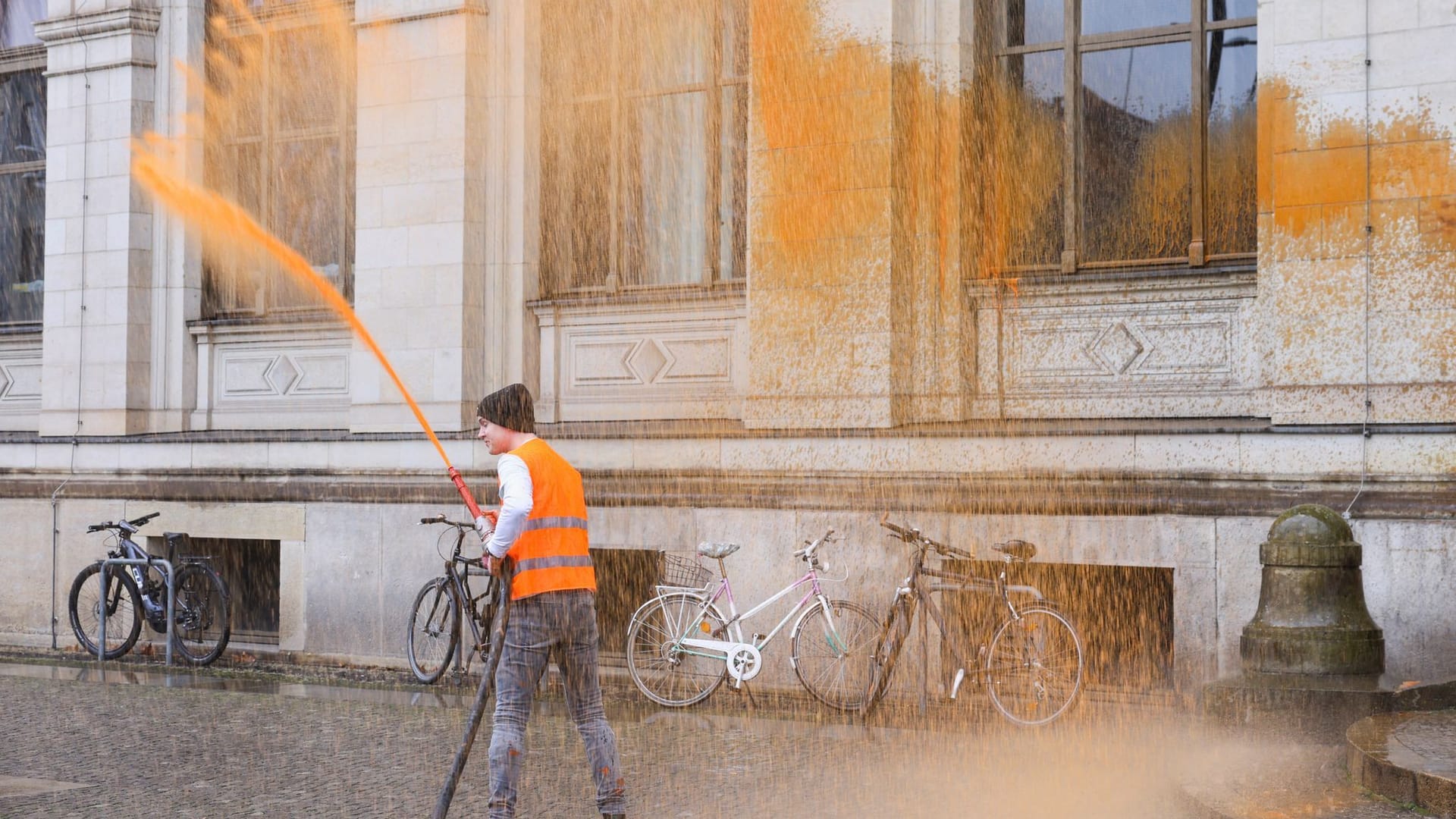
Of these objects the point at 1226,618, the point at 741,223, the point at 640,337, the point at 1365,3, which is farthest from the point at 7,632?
the point at 1365,3

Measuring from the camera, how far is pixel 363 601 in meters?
13.3

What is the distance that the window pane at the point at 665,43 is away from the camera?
1327 centimetres

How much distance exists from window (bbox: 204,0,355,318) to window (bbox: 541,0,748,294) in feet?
7.69

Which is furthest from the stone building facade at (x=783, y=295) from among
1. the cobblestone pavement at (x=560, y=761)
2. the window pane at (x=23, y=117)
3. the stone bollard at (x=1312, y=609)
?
the cobblestone pavement at (x=560, y=761)

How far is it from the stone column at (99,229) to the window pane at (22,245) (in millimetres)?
1551

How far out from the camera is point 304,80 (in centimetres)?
1515

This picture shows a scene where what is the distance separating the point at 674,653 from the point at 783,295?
291cm

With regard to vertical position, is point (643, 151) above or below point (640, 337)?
above

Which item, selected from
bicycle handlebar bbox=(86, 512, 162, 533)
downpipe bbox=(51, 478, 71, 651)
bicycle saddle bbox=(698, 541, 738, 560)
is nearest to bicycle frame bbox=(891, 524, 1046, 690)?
bicycle saddle bbox=(698, 541, 738, 560)

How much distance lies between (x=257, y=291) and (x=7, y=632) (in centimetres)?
413

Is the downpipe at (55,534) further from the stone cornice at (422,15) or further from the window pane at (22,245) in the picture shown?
the stone cornice at (422,15)

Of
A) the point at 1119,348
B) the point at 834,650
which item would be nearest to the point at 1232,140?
the point at 1119,348

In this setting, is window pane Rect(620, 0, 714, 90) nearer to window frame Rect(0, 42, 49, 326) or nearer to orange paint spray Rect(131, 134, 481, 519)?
orange paint spray Rect(131, 134, 481, 519)

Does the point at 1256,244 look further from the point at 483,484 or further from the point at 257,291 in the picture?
the point at 257,291
